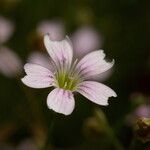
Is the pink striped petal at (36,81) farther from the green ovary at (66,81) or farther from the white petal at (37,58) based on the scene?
the white petal at (37,58)

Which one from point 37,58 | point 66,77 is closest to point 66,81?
point 66,77

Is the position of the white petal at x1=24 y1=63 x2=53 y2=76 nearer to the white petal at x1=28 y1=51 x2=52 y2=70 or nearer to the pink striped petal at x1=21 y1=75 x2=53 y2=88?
the pink striped petal at x1=21 y1=75 x2=53 y2=88

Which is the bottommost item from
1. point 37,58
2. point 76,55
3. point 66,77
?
point 76,55

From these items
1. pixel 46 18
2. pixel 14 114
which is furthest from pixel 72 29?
pixel 14 114

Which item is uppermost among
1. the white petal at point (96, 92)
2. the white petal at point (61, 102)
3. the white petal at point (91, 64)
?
the white petal at point (61, 102)

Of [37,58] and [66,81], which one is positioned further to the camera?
[37,58]

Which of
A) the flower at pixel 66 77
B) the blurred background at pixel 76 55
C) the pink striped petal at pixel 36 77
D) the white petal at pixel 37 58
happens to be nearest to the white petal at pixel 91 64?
the flower at pixel 66 77

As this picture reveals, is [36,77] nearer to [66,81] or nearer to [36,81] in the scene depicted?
[36,81]

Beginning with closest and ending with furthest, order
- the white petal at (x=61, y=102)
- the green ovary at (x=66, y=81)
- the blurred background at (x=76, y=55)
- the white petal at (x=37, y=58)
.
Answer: the white petal at (x=61, y=102), the green ovary at (x=66, y=81), the blurred background at (x=76, y=55), the white petal at (x=37, y=58)
